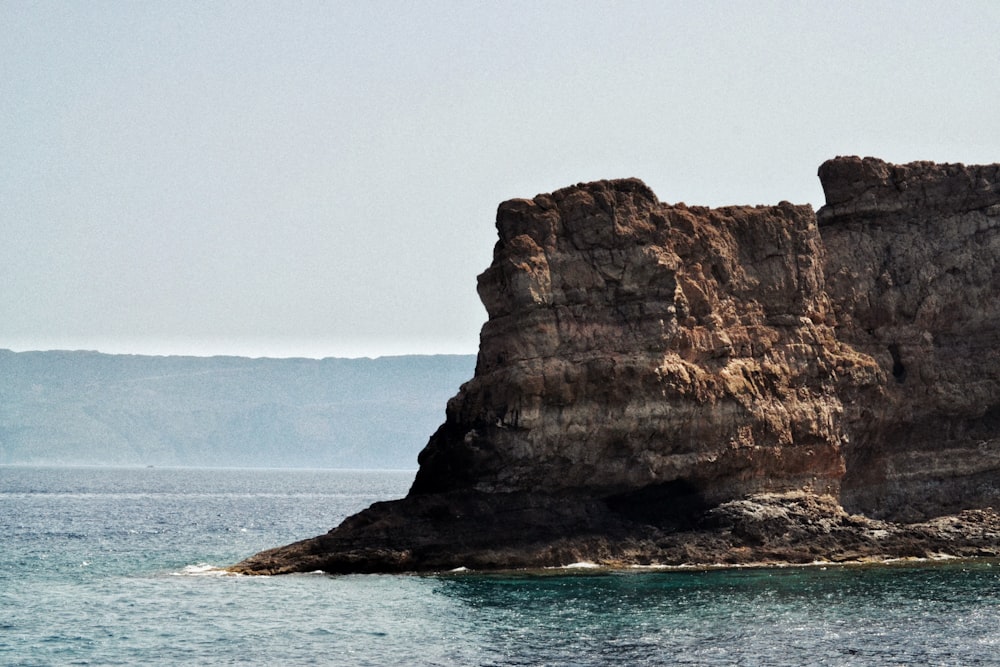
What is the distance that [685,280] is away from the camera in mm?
67438

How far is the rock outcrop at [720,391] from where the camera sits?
6269 centimetres

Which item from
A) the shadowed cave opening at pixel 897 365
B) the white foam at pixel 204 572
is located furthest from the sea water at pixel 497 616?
the shadowed cave opening at pixel 897 365

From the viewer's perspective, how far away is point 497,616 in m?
49.1

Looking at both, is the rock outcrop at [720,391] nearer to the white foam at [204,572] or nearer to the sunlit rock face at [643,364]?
the sunlit rock face at [643,364]

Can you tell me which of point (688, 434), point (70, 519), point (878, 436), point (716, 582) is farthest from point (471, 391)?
point (70, 519)

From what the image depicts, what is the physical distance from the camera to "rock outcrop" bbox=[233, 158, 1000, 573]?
62.7m

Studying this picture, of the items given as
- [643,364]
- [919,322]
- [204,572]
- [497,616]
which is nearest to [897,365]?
[919,322]

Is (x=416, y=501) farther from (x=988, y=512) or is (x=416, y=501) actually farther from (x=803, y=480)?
(x=988, y=512)

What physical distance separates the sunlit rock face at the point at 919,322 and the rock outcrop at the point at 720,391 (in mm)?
108

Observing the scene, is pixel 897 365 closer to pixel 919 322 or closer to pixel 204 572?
pixel 919 322

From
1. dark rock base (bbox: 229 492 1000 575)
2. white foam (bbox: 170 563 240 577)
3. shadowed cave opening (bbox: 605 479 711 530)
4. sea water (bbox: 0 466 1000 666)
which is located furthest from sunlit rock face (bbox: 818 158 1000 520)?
white foam (bbox: 170 563 240 577)

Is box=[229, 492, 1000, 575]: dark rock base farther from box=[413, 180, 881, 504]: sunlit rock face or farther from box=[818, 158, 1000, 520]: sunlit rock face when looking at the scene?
box=[818, 158, 1000, 520]: sunlit rock face

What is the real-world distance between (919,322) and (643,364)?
16401 mm

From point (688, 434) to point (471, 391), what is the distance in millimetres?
10031
